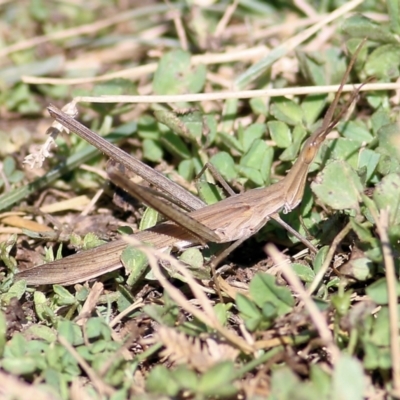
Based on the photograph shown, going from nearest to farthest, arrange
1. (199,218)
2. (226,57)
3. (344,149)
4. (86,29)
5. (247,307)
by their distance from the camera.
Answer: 1. (247,307)
2. (199,218)
3. (344,149)
4. (226,57)
5. (86,29)

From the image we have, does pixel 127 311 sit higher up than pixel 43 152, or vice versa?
pixel 43 152

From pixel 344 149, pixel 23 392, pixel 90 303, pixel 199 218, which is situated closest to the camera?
pixel 23 392

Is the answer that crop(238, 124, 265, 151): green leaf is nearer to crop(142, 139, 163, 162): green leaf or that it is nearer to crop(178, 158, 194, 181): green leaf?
crop(178, 158, 194, 181): green leaf

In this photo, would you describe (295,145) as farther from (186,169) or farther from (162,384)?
(162,384)

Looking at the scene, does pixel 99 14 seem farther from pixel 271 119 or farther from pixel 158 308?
pixel 158 308

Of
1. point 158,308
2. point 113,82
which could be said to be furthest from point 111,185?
point 158,308

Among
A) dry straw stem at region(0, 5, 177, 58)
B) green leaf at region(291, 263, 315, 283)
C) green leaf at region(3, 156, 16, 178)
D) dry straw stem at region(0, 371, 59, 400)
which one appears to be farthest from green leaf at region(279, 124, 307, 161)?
dry straw stem at region(0, 5, 177, 58)

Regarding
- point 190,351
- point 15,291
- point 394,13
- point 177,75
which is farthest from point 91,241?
point 394,13
